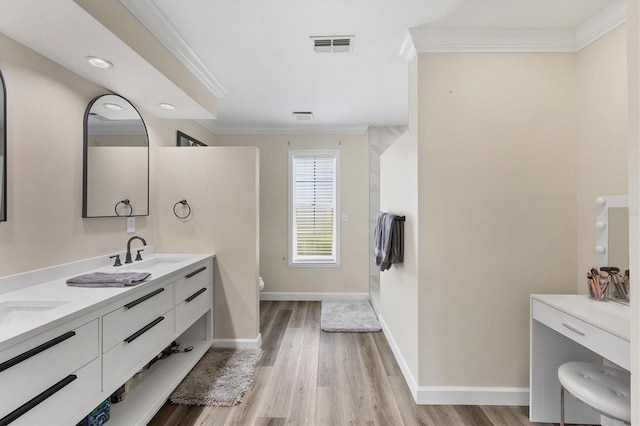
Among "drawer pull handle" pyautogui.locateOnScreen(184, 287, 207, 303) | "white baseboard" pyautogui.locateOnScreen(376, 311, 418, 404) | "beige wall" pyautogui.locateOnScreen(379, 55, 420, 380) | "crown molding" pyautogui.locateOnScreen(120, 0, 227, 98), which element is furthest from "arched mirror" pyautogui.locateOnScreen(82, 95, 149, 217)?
"white baseboard" pyautogui.locateOnScreen(376, 311, 418, 404)

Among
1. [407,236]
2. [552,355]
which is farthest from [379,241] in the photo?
[552,355]

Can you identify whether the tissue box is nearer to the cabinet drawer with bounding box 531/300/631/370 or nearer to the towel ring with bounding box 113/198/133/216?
the towel ring with bounding box 113/198/133/216

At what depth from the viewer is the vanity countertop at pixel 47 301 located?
106 centimetres

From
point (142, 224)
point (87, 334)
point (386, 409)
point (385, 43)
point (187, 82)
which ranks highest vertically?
point (385, 43)

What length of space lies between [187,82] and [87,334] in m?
1.90

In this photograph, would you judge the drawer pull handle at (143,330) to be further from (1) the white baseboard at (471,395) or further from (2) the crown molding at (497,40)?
(2) the crown molding at (497,40)

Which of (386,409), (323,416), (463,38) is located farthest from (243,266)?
(463,38)

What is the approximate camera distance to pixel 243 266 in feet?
9.09

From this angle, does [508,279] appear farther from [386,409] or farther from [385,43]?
[385,43]

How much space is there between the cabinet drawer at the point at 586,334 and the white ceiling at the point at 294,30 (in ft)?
5.60

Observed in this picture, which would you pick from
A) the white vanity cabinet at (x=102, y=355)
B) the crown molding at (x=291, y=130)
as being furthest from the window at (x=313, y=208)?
the white vanity cabinet at (x=102, y=355)

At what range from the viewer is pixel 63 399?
117 centimetres

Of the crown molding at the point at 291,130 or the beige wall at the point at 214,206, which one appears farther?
the crown molding at the point at 291,130

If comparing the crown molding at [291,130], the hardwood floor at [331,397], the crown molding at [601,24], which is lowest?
the hardwood floor at [331,397]
